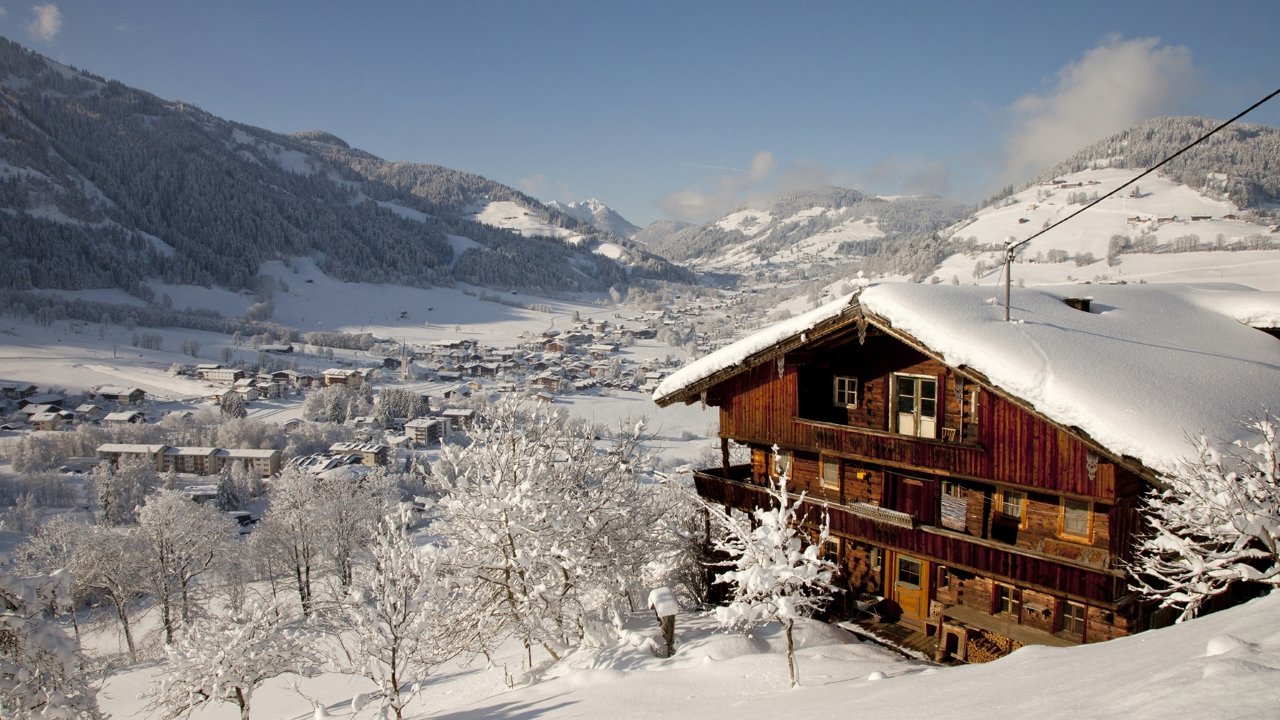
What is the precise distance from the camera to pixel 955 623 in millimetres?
13945

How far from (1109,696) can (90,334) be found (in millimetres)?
169120

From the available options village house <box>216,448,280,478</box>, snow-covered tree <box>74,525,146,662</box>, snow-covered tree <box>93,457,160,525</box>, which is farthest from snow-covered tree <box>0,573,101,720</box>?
village house <box>216,448,280,478</box>

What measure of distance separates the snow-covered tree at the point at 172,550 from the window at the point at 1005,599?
42.3 meters

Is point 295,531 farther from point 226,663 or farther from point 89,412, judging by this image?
point 89,412

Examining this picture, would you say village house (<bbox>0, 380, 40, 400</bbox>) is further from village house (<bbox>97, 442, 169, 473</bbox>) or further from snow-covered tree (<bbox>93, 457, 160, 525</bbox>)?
snow-covered tree (<bbox>93, 457, 160, 525</bbox>)

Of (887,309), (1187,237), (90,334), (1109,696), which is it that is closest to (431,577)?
(887,309)

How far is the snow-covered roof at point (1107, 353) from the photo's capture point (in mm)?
10367

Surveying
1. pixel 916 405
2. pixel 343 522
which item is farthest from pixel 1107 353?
pixel 343 522

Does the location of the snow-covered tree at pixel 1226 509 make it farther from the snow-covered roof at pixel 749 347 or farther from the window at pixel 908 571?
the snow-covered roof at pixel 749 347

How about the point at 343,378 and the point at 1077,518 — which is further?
the point at 343,378

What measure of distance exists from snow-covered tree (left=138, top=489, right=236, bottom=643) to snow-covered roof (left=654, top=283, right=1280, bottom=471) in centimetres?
3830

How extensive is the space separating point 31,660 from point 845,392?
1783 centimetres

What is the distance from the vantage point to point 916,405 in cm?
1401

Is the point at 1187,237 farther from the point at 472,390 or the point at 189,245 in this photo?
the point at 189,245
